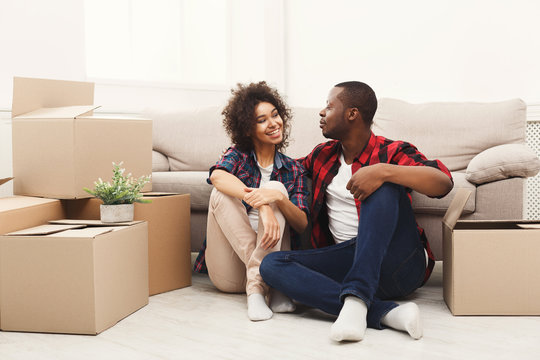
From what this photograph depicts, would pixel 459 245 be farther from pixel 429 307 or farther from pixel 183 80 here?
pixel 183 80

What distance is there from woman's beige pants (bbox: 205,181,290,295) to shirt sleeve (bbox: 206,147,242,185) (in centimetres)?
8

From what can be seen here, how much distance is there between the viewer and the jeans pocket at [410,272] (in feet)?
4.92

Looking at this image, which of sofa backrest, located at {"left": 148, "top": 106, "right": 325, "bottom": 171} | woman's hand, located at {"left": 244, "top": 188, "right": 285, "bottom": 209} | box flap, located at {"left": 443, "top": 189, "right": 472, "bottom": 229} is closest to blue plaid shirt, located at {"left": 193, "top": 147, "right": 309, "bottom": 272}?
woman's hand, located at {"left": 244, "top": 188, "right": 285, "bottom": 209}

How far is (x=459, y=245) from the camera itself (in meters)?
1.48

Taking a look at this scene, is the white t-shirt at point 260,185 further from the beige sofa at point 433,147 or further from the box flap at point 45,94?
the box flap at point 45,94

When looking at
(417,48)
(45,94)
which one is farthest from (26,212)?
(417,48)

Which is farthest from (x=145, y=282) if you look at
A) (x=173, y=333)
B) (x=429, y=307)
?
(x=429, y=307)

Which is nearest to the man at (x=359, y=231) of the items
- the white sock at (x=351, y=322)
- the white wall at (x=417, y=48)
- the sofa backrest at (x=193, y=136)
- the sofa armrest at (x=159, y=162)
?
the white sock at (x=351, y=322)

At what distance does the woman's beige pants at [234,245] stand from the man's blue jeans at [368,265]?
0.25 feet

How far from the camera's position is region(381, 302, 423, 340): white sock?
4.30 feet

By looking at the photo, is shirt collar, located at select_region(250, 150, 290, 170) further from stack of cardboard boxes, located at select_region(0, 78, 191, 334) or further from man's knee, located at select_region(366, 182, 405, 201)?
man's knee, located at select_region(366, 182, 405, 201)

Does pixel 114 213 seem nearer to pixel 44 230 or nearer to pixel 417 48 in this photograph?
pixel 44 230

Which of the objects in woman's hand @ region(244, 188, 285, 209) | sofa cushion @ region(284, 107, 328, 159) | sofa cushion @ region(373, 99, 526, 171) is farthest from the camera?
sofa cushion @ region(284, 107, 328, 159)

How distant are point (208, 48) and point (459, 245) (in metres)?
2.58
